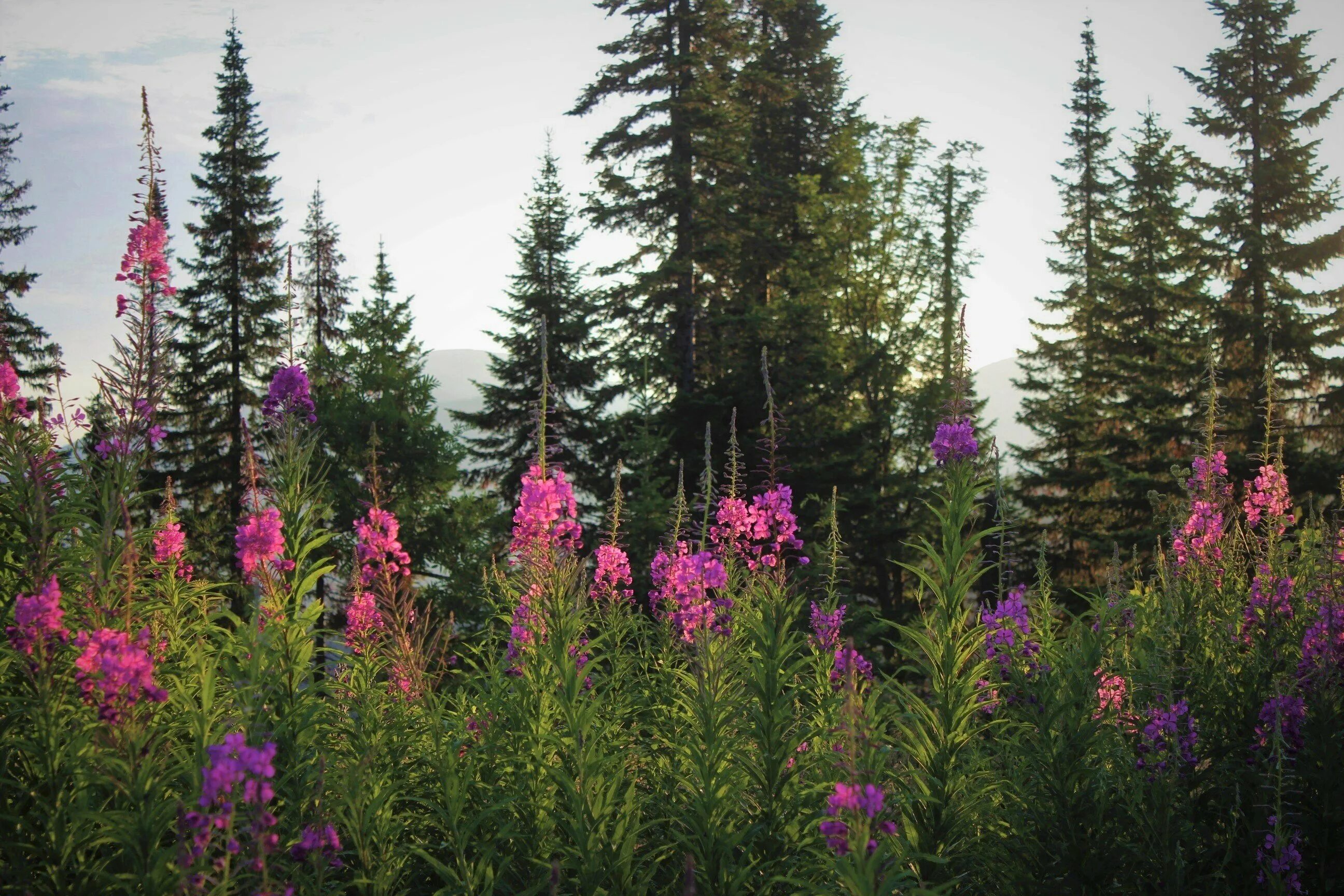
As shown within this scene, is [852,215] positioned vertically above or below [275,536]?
above

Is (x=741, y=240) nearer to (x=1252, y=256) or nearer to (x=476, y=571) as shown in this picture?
(x=476, y=571)

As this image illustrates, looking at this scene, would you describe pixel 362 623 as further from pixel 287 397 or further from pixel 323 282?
pixel 323 282

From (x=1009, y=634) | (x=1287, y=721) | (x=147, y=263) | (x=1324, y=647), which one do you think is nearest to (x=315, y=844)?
(x=147, y=263)

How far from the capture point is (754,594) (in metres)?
4.93

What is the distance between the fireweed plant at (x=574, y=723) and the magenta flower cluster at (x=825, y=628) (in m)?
0.27

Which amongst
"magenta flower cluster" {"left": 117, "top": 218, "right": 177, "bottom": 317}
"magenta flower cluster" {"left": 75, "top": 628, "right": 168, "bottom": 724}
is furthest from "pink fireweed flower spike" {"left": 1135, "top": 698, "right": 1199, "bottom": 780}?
"magenta flower cluster" {"left": 117, "top": 218, "right": 177, "bottom": 317}

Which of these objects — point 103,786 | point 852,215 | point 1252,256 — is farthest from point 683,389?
point 103,786

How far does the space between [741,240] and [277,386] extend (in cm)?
2163

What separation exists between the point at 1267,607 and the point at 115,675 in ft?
20.3

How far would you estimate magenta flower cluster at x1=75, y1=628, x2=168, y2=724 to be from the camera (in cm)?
310

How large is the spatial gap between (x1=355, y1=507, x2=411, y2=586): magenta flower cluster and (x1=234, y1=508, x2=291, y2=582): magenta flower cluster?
1244 mm

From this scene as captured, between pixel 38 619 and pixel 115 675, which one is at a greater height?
pixel 38 619

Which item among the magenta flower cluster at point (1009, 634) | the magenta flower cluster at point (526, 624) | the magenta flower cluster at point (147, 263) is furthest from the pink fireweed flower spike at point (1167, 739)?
the magenta flower cluster at point (147, 263)

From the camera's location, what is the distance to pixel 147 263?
4543 mm
